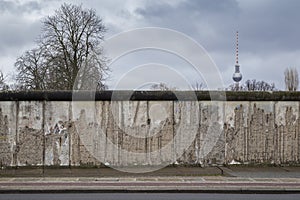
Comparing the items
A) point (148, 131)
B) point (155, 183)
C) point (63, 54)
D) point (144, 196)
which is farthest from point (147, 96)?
point (63, 54)

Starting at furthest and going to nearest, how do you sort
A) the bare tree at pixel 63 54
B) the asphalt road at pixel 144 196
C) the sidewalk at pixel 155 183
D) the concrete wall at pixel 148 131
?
the bare tree at pixel 63 54
the concrete wall at pixel 148 131
the sidewalk at pixel 155 183
the asphalt road at pixel 144 196

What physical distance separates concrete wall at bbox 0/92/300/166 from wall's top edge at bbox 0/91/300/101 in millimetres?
79

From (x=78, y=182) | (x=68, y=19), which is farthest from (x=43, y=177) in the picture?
(x=68, y=19)

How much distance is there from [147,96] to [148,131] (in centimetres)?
122

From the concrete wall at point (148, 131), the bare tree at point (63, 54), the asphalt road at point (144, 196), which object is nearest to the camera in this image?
the asphalt road at point (144, 196)

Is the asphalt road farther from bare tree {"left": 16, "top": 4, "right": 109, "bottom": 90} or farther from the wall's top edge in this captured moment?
bare tree {"left": 16, "top": 4, "right": 109, "bottom": 90}

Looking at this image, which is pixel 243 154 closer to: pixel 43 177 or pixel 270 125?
pixel 270 125

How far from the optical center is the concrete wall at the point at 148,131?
15578 millimetres

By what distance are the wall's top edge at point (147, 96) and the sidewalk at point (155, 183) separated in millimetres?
2607

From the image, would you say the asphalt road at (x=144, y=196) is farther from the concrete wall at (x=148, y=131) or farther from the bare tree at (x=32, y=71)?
the bare tree at (x=32, y=71)

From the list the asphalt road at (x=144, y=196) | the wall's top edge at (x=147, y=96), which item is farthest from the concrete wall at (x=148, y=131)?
the asphalt road at (x=144, y=196)

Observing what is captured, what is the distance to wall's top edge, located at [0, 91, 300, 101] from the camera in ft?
51.3

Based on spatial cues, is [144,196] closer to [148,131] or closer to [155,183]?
[155,183]

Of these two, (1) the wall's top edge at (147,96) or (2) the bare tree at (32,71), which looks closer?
(1) the wall's top edge at (147,96)
